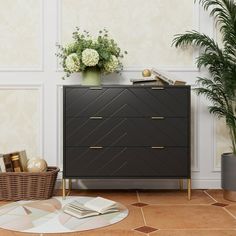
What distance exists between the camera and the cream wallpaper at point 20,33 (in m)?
3.86

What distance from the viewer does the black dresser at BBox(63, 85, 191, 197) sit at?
134 inches

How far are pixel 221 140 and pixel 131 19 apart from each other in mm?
1389

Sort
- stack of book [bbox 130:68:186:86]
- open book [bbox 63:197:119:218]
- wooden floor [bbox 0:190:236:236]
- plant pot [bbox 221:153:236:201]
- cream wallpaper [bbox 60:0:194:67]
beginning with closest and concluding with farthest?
wooden floor [bbox 0:190:236:236] → open book [bbox 63:197:119:218] → plant pot [bbox 221:153:236:201] → stack of book [bbox 130:68:186:86] → cream wallpaper [bbox 60:0:194:67]

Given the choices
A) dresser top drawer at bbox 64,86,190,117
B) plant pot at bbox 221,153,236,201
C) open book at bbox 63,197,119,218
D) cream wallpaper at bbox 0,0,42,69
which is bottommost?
open book at bbox 63,197,119,218

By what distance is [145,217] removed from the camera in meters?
2.89

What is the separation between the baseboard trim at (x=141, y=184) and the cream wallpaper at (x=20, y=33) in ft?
3.83

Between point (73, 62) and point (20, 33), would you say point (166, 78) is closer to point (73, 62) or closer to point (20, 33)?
point (73, 62)

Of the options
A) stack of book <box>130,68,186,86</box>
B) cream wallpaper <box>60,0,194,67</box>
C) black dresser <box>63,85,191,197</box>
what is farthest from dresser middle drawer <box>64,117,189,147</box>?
cream wallpaper <box>60,0,194,67</box>

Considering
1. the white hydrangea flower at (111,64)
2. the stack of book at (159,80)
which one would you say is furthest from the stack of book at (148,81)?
the white hydrangea flower at (111,64)

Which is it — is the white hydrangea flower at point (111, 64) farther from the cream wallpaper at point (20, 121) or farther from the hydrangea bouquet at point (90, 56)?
the cream wallpaper at point (20, 121)

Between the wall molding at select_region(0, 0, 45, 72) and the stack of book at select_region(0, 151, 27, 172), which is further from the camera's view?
the wall molding at select_region(0, 0, 45, 72)

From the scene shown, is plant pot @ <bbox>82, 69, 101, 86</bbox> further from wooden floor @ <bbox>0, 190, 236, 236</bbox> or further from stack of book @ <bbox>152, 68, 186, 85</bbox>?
wooden floor @ <bbox>0, 190, 236, 236</bbox>

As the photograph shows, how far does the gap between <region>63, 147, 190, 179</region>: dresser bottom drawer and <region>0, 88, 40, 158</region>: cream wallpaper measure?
70 cm

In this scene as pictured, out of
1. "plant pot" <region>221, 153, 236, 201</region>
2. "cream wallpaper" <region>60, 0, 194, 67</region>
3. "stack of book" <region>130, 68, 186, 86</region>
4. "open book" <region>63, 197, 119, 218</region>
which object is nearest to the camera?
"open book" <region>63, 197, 119, 218</region>
